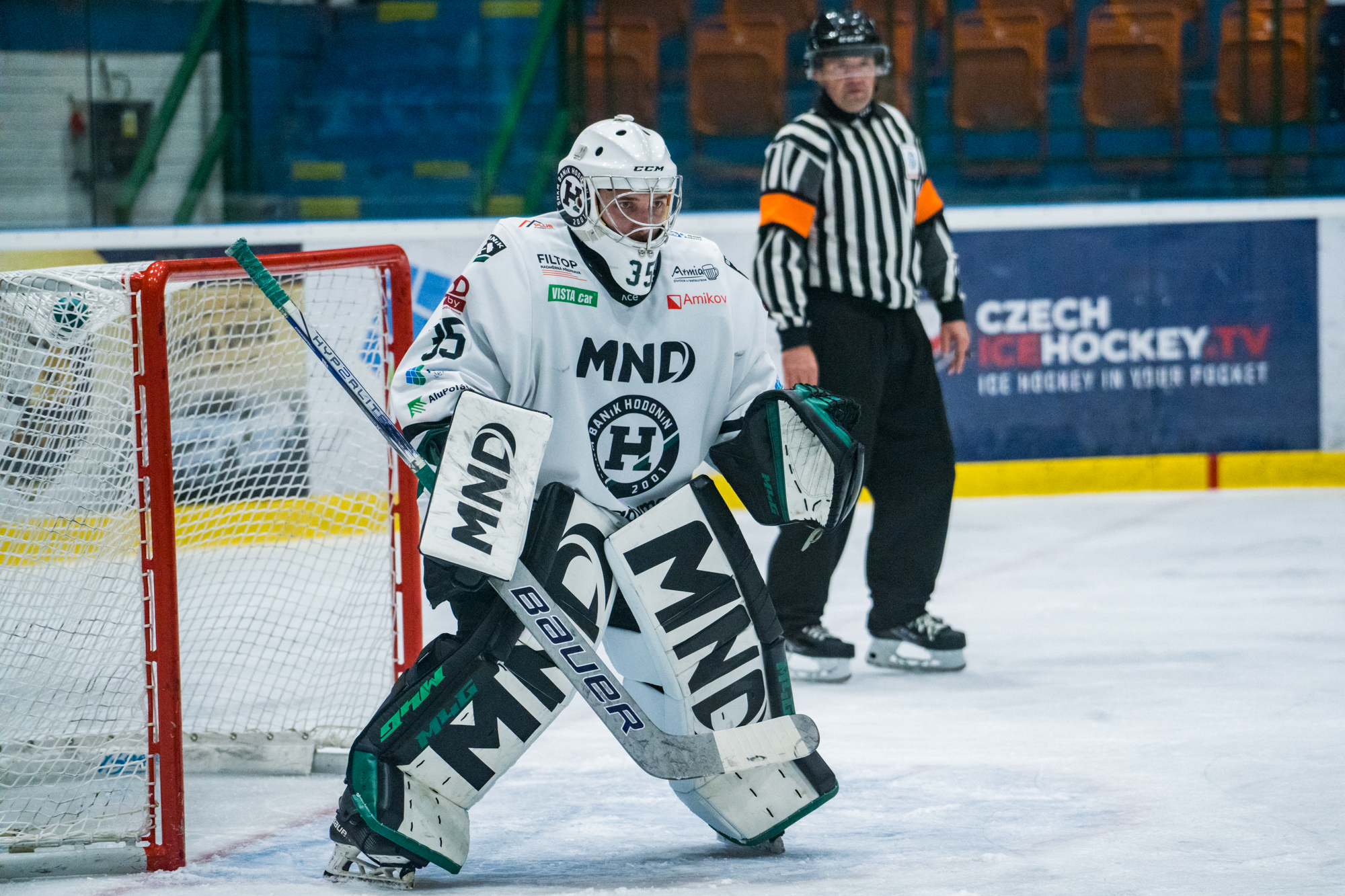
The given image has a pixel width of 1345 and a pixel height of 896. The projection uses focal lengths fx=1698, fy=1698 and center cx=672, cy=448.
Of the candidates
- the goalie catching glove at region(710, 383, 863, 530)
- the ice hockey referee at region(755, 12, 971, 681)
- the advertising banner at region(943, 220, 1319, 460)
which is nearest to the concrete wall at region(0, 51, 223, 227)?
the advertising banner at region(943, 220, 1319, 460)

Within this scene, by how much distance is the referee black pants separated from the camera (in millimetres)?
3750

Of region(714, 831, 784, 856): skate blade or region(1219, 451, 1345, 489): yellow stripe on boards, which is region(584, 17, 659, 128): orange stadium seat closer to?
region(1219, 451, 1345, 489): yellow stripe on boards

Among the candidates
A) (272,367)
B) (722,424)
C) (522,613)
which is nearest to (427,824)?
(522,613)

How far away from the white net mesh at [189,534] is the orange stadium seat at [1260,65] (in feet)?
12.8

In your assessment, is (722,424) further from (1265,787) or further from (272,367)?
(272,367)

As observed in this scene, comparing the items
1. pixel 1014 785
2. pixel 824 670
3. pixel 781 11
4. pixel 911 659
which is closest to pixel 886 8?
pixel 781 11

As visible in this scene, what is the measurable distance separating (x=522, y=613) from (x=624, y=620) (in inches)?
10.0

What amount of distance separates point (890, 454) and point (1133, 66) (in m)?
3.51

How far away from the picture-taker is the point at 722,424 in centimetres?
259

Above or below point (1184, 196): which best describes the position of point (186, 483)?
below

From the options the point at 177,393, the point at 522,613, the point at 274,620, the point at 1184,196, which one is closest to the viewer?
the point at 522,613

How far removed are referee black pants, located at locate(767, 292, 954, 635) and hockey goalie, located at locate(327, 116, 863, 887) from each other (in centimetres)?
116

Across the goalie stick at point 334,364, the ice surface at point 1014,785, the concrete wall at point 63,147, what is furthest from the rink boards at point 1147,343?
the goalie stick at point 334,364

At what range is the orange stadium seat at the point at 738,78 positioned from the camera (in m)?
6.62
